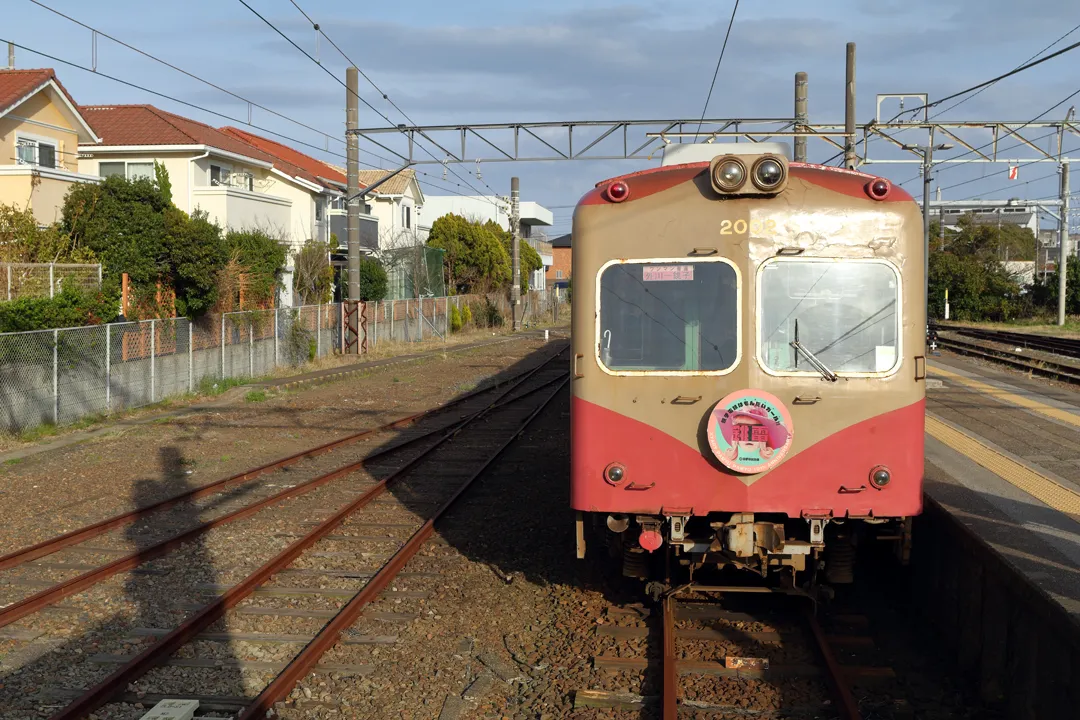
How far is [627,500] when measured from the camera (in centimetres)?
646

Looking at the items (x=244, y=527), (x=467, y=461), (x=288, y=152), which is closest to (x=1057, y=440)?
A: (x=467, y=461)

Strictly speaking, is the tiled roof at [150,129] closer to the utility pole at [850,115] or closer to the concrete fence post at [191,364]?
the concrete fence post at [191,364]

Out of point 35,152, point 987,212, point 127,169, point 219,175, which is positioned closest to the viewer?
point 35,152

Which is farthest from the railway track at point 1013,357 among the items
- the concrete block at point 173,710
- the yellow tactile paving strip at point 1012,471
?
the concrete block at point 173,710

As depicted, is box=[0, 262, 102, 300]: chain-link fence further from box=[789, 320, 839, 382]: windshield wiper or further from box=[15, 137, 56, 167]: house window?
box=[789, 320, 839, 382]: windshield wiper

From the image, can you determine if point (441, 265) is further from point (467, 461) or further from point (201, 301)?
point (467, 461)

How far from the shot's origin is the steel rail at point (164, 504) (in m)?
8.58

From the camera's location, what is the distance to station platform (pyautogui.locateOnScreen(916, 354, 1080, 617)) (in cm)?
647

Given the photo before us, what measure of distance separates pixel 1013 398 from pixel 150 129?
1040 inches

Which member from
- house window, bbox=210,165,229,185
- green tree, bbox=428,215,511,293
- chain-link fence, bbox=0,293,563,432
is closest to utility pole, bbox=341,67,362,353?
chain-link fence, bbox=0,293,563,432

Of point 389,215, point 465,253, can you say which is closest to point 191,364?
point 389,215

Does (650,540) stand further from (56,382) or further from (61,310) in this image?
(61,310)

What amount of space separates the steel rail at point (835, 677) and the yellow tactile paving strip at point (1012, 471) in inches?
109

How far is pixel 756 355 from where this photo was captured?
631 centimetres
